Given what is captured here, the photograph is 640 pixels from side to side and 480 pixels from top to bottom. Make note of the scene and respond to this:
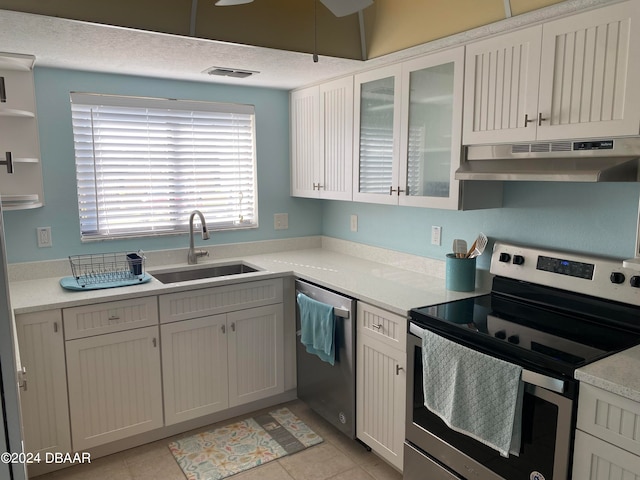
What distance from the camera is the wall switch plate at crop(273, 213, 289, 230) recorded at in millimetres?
3714

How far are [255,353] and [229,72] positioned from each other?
5.63 feet

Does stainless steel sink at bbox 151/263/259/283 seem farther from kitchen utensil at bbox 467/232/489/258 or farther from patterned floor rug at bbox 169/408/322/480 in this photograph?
kitchen utensil at bbox 467/232/489/258

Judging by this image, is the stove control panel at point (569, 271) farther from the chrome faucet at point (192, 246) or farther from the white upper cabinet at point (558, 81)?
the chrome faucet at point (192, 246)

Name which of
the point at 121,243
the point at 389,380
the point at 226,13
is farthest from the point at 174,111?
the point at 389,380

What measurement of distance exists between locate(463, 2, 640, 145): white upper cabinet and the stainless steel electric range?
22.6 inches

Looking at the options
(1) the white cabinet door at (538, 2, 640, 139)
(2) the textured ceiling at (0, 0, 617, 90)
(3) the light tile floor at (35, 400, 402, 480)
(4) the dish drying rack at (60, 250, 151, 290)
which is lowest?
(3) the light tile floor at (35, 400, 402, 480)

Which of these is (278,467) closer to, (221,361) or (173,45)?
(221,361)

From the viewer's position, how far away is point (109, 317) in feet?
8.35

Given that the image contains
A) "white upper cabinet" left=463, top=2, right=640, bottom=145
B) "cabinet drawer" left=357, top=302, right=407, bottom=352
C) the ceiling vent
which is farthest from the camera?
the ceiling vent

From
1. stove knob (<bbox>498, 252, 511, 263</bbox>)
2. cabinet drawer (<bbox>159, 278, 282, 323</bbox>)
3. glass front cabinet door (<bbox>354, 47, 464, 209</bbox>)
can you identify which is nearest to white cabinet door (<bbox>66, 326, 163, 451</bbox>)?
cabinet drawer (<bbox>159, 278, 282, 323</bbox>)

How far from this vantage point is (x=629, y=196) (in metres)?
1.96

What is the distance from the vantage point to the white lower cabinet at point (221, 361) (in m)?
2.78

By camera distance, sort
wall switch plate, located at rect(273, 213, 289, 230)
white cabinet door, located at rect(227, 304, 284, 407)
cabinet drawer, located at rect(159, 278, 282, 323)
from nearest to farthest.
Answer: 1. cabinet drawer, located at rect(159, 278, 282, 323)
2. white cabinet door, located at rect(227, 304, 284, 407)
3. wall switch plate, located at rect(273, 213, 289, 230)

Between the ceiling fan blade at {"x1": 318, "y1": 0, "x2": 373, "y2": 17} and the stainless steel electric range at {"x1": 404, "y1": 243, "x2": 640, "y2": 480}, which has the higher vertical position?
the ceiling fan blade at {"x1": 318, "y1": 0, "x2": 373, "y2": 17}
